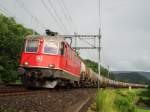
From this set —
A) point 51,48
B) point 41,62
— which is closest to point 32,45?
point 51,48

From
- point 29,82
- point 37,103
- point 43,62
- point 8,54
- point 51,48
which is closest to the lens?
point 37,103

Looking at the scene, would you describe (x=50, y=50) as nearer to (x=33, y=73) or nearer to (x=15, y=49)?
(x=33, y=73)

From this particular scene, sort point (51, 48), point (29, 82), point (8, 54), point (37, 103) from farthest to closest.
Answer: point (8, 54)
point (51, 48)
point (29, 82)
point (37, 103)

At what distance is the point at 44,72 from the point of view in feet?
64.2

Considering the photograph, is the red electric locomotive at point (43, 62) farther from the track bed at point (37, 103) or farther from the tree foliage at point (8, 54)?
the tree foliage at point (8, 54)

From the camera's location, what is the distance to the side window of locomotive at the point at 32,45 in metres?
20.8

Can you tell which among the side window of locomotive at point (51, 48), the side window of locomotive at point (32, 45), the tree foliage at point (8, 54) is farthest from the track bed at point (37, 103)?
the tree foliage at point (8, 54)

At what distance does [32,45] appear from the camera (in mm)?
20984

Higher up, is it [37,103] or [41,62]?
[41,62]

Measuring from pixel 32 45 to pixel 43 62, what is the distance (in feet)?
5.14

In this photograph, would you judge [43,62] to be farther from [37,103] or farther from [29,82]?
[37,103]

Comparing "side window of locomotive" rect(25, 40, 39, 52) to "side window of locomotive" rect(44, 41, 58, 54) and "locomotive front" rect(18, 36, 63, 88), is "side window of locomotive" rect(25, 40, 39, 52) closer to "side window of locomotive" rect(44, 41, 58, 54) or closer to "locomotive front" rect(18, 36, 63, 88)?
"locomotive front" rect(18, 36, 63, 88)

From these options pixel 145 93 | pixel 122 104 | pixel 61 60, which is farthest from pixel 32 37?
pixel 145 93

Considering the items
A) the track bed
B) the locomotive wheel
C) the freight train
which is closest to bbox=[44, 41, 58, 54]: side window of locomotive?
the freight train
